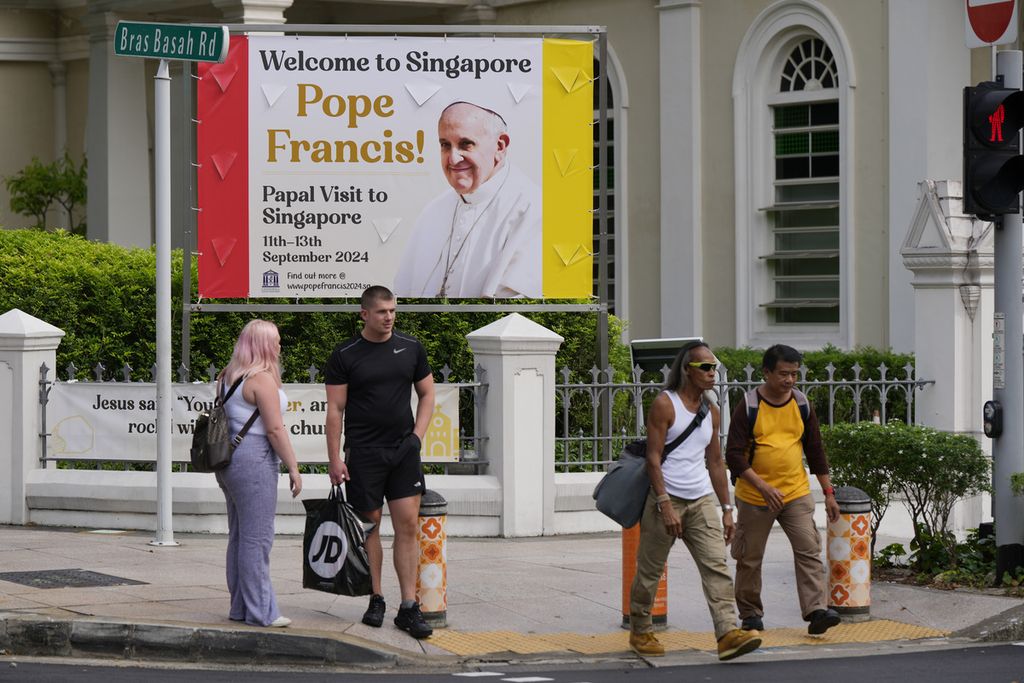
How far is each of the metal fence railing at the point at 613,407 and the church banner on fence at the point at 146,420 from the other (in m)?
1.09

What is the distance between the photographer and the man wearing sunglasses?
30.7ft

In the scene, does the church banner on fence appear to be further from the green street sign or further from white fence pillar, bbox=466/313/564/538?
the green street sign

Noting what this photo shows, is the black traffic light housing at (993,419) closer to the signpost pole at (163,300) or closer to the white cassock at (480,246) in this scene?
the white cassock at (480,246)

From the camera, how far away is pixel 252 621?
962 centimetres

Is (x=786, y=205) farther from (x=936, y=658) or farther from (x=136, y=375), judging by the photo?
(x=936, y=658)

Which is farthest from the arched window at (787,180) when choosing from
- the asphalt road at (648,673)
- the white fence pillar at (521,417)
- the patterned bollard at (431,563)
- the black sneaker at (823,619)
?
the asphalt road at (648,673)

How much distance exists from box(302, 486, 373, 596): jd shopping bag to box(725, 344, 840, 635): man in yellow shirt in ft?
7.23

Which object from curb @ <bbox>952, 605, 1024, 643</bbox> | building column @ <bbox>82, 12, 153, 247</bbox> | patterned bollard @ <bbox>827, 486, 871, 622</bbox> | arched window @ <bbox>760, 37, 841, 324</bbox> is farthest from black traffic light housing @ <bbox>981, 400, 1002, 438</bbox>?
building column @ <bbox>82, 12, 153, 247</bbox>

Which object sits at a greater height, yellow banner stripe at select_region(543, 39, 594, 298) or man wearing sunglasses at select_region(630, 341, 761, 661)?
yellow banner stripe at select_region(543, 39, 594, 298)

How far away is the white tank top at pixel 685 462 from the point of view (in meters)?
9.45

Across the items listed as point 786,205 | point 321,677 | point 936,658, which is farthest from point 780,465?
point 786,205

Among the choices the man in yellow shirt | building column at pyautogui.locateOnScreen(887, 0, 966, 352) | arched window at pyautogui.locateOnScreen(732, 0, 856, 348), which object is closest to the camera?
the man in yellow shirt

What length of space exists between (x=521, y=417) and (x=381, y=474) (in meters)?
4.01

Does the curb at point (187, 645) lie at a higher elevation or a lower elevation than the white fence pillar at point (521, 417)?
lower
